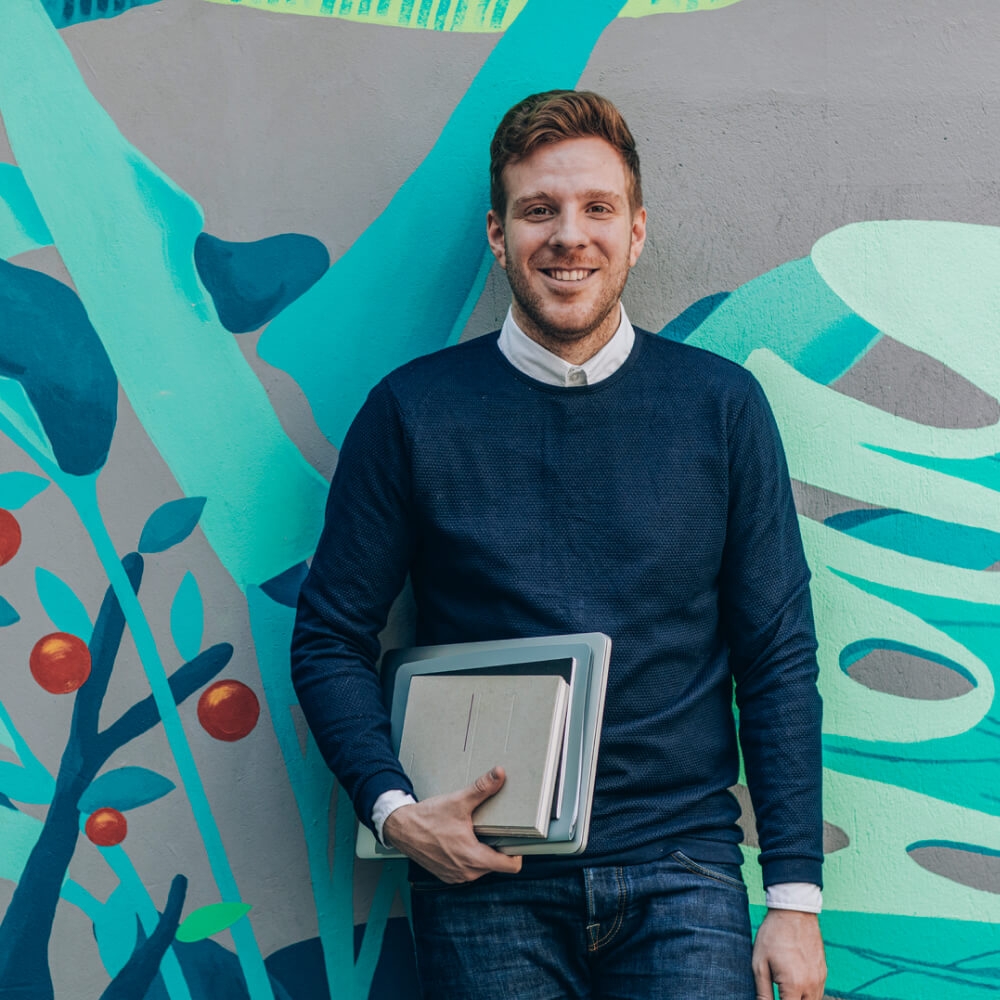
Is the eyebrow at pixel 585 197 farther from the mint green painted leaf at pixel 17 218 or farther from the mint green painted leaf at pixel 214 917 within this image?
the mint green painted leaf at pixel 214 917

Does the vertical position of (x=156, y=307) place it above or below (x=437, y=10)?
below

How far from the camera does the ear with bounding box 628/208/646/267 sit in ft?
6.59

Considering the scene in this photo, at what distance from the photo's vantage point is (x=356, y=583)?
1.91m

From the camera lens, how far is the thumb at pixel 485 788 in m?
1.68

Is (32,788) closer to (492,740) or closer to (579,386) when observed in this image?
(492,740)

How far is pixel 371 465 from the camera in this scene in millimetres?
1928

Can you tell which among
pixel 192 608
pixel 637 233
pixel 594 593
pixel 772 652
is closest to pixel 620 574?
pixel 594 593

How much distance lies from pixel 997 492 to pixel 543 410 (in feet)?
2.99

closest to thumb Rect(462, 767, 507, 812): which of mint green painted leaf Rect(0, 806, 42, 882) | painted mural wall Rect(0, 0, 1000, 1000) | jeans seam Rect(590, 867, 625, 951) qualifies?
jeans seam Rect(590, 867, 625, 951)

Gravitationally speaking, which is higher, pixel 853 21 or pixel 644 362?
pixel 853 21

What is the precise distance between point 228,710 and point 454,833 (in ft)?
2.29

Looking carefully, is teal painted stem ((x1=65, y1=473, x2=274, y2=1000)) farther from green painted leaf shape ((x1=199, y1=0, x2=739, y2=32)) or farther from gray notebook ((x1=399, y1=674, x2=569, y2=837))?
green painted leaf shape ((x1=199, y1=0, x2=739, y2=32))

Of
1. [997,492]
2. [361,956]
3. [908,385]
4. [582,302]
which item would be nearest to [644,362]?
[582,302]

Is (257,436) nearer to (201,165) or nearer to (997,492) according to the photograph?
(201,165)
